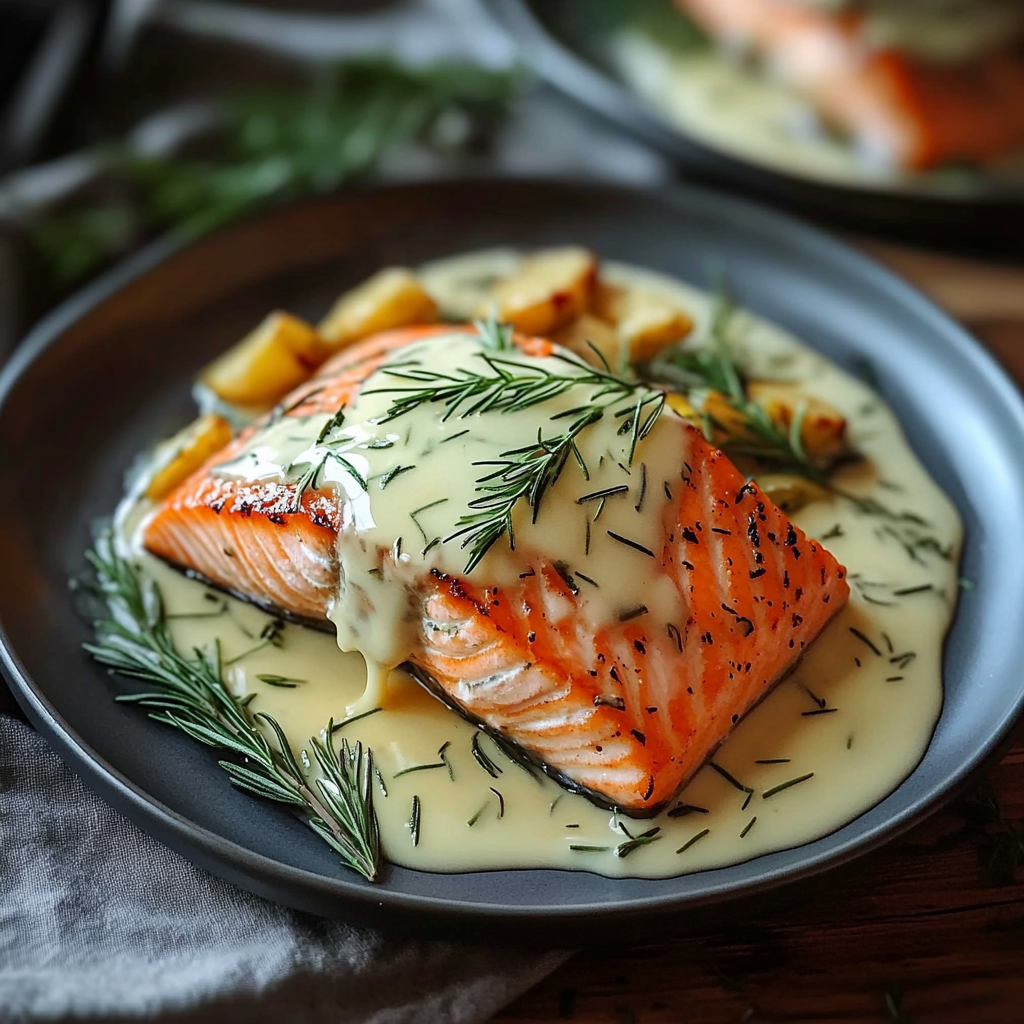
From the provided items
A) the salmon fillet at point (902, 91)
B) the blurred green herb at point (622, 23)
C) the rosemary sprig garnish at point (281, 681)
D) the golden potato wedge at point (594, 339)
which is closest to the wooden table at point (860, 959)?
the rosemary sprig garnish at point (281, 681)

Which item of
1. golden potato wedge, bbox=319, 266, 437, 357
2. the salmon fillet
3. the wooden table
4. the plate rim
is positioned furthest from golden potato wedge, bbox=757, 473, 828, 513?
the salmon fillet

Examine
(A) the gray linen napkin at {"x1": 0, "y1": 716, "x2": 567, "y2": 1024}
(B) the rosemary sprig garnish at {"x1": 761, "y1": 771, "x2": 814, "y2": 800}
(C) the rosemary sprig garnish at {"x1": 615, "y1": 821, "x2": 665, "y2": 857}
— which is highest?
(B) the rosemary sprig garnish at {"x1": 761, "y1": 771, "x2": 814, "y2": 800}

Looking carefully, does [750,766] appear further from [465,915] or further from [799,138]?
[799,138]

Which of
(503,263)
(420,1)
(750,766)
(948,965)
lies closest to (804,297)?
(503,263)

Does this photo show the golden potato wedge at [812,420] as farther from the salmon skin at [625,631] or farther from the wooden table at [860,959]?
the wooden table at [860,959]

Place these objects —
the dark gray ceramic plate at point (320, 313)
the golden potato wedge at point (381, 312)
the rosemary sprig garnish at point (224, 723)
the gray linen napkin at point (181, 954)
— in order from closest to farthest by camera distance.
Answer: the gray linen napkin at point (181, 954)
the dark gray ceramic plate at point (320, 313)
the rosemary sprig garnish at point (224, 723)
the golden potato wedge at point (381, 312)

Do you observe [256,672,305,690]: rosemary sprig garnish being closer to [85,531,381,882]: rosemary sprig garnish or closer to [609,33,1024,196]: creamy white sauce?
[85,531,381,882]: rosemary sprig garnish
